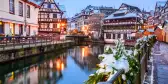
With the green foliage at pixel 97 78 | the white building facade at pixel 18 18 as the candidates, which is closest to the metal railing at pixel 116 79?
the green foliage at pixel 97 78

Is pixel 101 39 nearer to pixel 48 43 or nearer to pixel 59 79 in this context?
pixel 48 43

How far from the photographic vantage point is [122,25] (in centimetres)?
6712

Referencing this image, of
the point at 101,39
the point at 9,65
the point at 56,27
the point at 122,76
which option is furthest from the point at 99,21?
the point at 122,76

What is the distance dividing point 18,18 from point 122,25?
38.5 meters

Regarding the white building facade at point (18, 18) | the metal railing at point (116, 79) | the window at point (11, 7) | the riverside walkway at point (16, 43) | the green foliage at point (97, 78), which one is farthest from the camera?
the window at point (11, 7)

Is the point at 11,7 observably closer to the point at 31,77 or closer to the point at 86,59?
the point at 86,59

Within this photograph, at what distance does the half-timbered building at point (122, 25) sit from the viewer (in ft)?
210

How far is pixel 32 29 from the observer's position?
4216 cm

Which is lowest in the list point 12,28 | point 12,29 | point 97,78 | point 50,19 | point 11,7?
point 97,78

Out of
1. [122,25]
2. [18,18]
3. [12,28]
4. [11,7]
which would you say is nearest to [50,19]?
[122,25]

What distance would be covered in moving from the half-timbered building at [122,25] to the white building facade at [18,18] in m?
28.2

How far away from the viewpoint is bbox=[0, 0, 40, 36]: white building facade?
30033mm

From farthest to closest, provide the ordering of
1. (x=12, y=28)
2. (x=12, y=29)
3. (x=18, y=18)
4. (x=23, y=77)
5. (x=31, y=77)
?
1. (x=18, y=18)
2. (x=12, y=29)
3. (x=12, y=28)
4. (x=31, y=77)
5. (x=23, y=77)

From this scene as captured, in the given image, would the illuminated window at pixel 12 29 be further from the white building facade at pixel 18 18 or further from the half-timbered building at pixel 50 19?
the half-timbered building at pixel 50 19
